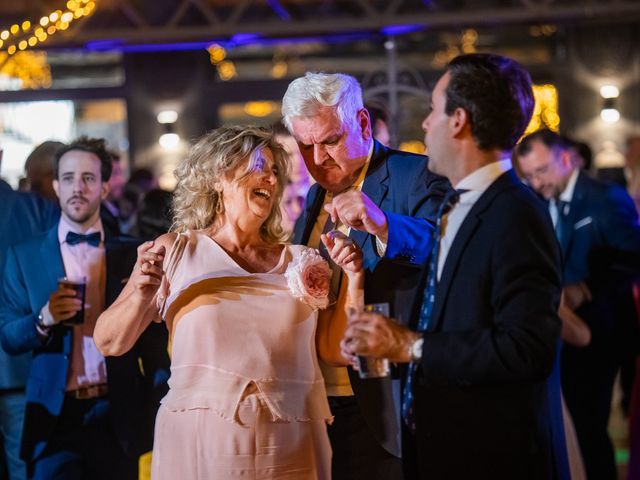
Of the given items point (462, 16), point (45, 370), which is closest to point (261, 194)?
point (45, 370)

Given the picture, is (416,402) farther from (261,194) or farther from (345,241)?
(261,194)

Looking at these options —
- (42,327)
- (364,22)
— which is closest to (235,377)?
(42,327)

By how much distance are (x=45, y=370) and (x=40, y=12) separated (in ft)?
25.9

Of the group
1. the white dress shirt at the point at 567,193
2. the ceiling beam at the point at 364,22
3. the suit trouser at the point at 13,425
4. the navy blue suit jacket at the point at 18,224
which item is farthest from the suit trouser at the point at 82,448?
the ceiling beam at the point at 364,22

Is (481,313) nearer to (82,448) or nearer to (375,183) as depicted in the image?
(375,183)

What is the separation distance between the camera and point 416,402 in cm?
249

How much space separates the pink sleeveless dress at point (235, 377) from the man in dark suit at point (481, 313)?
555 millimetres

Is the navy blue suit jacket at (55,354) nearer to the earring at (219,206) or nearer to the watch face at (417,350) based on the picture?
the earring at (219,206)

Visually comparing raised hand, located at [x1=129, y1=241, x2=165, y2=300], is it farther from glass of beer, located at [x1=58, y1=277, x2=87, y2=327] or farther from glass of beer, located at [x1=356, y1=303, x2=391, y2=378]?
glass of beer, located at [x1=58, y1=277, x2=87, y2=327]

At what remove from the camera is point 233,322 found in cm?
299

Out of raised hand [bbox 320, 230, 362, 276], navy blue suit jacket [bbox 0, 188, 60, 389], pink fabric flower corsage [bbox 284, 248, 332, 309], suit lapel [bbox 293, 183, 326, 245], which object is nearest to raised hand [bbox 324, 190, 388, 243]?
raised hand [bbox 320, 230, 362, 276]

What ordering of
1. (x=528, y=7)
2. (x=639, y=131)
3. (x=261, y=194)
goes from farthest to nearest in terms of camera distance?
(x=639, y=131), (x=528, y=7), (x=261, y=194)

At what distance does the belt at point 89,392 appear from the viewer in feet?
13.5

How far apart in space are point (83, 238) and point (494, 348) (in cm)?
243
